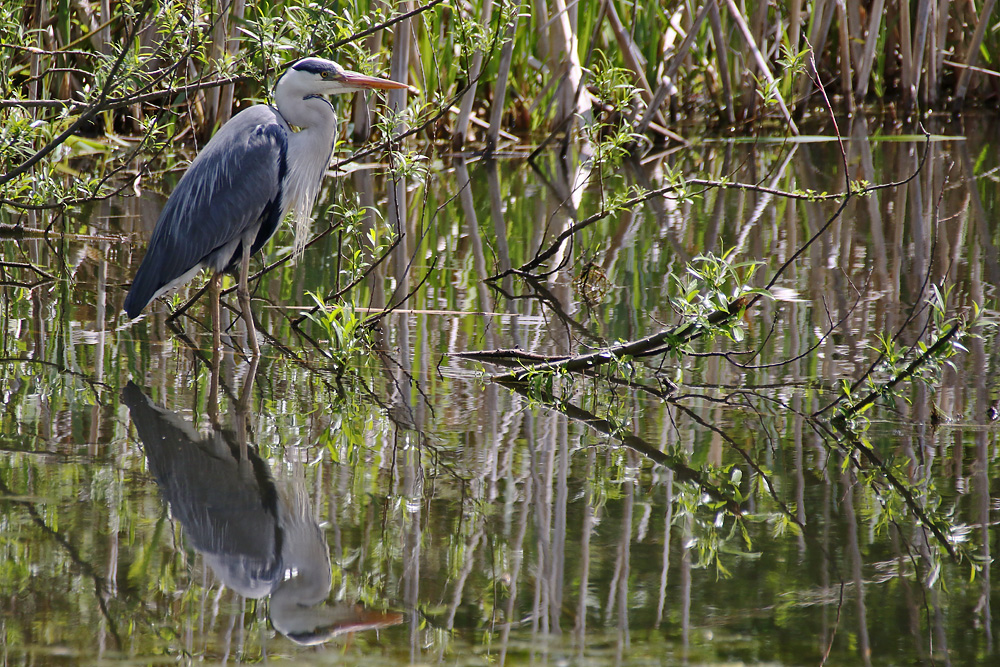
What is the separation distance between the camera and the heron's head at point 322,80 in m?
4.57

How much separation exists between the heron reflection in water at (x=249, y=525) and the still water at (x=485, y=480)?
1cm

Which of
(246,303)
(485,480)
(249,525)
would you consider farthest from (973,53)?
(249,525)

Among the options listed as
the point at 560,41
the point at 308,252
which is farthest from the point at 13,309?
the point at 560,41

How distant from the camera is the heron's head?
4570mm

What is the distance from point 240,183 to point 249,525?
2206 mm

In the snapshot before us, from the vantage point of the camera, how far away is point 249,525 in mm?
2797

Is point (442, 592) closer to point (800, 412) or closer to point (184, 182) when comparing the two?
point (800, 412)

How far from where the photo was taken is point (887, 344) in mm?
3303

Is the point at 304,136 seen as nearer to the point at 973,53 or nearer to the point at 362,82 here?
the point at 362,82

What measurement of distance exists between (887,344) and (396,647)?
1872mm

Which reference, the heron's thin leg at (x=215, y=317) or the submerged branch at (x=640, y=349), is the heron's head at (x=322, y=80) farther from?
the submerged branch at (x=640, y=349)

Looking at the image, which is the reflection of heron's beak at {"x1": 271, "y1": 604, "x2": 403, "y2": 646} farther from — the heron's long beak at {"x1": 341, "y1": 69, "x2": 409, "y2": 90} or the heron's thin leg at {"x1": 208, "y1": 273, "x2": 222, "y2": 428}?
the heron's long beak at {"x1": 341, "y1": 69, "x2": 409, "y2": 90}

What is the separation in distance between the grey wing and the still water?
1.19 ft

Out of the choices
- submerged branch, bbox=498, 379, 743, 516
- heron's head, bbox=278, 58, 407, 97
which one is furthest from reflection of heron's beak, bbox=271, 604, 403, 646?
heron's head, bbox=278, 58, 407, 97
